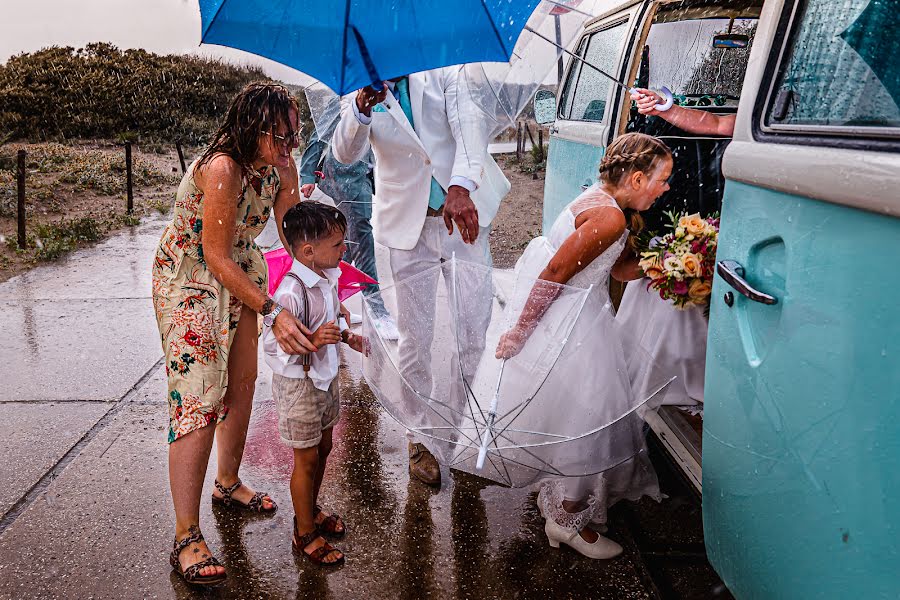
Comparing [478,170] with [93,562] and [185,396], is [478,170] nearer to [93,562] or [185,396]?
[185,396]

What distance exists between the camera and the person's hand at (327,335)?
2658mm

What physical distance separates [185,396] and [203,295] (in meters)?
0.38

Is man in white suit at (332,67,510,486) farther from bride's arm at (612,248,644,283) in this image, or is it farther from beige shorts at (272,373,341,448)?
bride's arm at (612,248,644,283)

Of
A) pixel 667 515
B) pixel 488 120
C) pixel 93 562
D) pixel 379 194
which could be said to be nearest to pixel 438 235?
pixel 379 194

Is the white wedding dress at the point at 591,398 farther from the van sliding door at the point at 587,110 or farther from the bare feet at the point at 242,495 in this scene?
the van sliding door at the point at 587,110

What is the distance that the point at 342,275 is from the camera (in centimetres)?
328

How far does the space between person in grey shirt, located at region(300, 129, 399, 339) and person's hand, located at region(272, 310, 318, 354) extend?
223cm

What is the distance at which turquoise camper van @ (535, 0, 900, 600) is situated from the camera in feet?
4.90

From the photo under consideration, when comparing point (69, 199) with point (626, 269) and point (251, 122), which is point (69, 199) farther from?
point (626, 269)

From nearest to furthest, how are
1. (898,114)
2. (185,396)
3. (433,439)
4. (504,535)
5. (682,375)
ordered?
(898,114) → (433,439) → (185,396) → (504,535) → (682,375)

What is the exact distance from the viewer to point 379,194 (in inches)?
143

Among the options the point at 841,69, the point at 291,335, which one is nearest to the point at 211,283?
the point at 291,335

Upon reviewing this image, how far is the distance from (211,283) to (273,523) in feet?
3.57

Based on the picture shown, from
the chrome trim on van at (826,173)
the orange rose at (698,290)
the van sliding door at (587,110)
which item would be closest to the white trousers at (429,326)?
the orange rose at (698,290)
